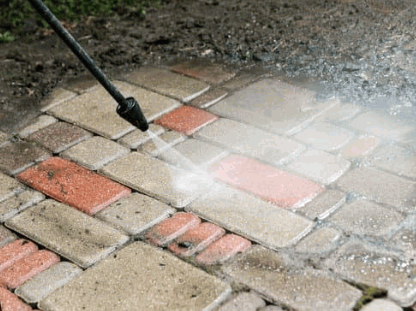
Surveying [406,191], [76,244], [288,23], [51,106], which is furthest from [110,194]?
[288,23]

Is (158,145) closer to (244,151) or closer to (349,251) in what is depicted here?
(244,151)

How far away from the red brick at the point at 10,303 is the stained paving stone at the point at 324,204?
1.09 metres

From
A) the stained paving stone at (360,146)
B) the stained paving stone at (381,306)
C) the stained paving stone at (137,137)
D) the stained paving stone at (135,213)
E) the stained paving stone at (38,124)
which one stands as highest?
the stained paving stone at (38,124)

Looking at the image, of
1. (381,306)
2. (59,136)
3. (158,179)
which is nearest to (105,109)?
(59,136)

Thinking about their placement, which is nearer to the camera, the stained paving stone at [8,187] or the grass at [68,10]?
the stained paving stone at [8,187]

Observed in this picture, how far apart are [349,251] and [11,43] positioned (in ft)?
9.42

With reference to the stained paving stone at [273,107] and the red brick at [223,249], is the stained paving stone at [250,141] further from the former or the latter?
the red brick at [223,249]

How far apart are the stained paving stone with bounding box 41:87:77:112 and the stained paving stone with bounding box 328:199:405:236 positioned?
1.74m

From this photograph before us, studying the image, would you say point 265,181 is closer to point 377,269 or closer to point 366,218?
point 366,218

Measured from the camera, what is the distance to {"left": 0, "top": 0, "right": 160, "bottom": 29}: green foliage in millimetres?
4812

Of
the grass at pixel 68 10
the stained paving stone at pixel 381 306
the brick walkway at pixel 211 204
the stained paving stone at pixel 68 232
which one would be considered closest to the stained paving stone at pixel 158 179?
the brick walkway at pixel 211 204

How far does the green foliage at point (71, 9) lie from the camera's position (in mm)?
4812

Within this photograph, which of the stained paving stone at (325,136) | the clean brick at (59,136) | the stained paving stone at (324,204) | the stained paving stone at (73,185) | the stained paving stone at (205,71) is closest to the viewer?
the stained paving stone at (324,204)

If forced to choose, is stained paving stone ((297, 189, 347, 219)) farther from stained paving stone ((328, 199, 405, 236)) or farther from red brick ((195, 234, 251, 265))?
red brick ((195, 234, 251, 265))
